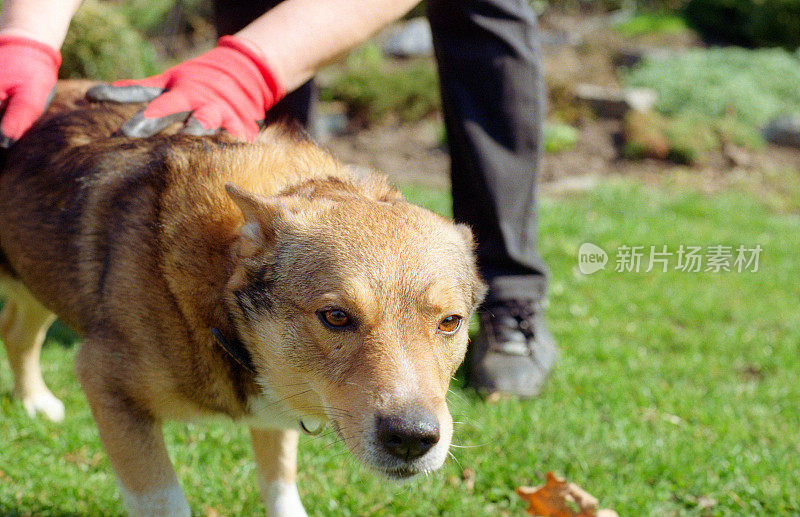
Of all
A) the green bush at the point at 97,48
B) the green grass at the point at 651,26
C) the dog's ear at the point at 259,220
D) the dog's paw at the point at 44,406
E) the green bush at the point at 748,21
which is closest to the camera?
the dog's ear at the point at 259,220

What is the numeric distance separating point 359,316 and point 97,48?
525cm

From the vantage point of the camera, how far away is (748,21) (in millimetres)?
14844

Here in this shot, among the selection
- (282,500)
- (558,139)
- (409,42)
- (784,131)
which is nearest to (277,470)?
(282,500)

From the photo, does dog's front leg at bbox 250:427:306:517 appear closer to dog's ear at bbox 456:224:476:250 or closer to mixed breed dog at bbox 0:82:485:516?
mixed breed dog at bbox 0:82:485:516

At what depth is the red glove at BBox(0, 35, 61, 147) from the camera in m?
2.74

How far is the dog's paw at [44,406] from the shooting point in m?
3.86

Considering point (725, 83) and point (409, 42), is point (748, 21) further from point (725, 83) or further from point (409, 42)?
point (409, 42)

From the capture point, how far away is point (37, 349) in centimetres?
397

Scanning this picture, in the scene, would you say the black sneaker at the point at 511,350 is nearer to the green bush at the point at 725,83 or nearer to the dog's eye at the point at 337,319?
the dog's eye at the point at 337,319

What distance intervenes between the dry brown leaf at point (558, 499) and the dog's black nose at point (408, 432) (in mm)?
1237

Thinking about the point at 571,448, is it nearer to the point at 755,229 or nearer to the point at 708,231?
the point at 708,231

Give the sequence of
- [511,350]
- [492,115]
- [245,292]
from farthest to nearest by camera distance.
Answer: [511,350] → [492,115] → [245,292]

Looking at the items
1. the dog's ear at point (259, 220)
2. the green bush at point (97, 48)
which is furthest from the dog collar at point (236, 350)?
the green bush at point (97, 48)

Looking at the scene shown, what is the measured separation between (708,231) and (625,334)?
2550mm
